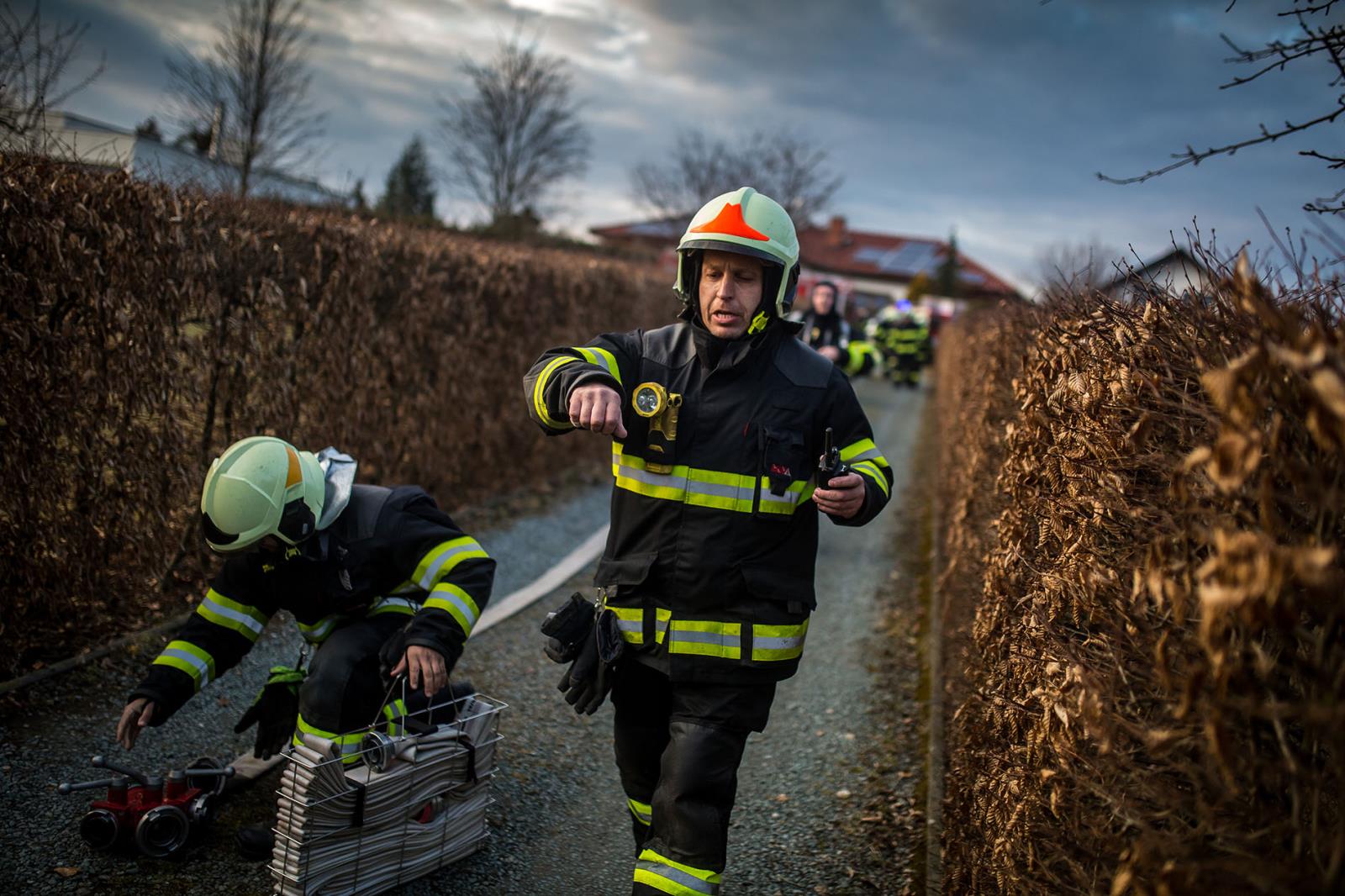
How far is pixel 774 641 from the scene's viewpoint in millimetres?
3078

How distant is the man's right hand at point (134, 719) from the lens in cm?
334

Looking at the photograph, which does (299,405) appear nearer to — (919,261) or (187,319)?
(187,319)

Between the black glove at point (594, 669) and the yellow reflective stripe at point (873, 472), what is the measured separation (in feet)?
3.06

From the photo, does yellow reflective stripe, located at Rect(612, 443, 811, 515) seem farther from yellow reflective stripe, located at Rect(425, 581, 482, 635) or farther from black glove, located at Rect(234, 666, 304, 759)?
black glove, located at Rect(234, 666, 304, 759)

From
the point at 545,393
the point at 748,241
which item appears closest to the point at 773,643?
the point at 545,393

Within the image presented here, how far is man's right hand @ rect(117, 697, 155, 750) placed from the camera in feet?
10.9

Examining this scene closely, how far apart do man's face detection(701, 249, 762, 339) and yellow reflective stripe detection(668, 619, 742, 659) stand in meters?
0.95

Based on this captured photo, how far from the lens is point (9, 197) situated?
13.9 ft

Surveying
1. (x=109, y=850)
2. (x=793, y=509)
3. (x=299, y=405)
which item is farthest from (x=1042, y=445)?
(x=299, y=405)

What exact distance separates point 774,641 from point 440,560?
1327 mm

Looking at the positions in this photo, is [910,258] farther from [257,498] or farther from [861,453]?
[257,498]

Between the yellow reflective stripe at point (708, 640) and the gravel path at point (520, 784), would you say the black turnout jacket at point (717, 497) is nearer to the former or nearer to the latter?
the yellow reflective stripe at point (708, 640)

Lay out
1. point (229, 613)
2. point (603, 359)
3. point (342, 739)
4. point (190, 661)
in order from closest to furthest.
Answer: point (603, 359) → point (342, 739) → point (190, 661) → point (229, 613)

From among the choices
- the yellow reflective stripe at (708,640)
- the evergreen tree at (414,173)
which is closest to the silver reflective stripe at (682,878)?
the yellow reflective stripe at (708,640)
